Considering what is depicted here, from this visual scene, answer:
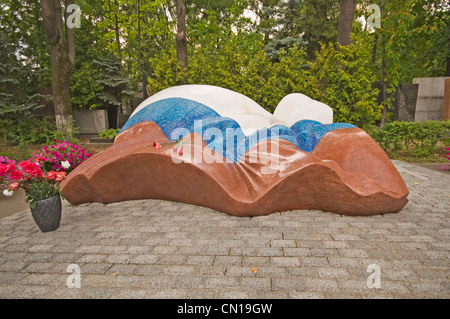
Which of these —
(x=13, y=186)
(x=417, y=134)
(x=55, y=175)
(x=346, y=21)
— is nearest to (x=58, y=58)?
(x=55, y=175)

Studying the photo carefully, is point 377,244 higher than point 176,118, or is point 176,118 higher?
point 176,118

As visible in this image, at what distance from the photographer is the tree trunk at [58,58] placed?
28.7 feet

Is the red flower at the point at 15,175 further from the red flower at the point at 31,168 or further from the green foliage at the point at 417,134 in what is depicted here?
the green foliage at the point at 417,134

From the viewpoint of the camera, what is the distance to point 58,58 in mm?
9078

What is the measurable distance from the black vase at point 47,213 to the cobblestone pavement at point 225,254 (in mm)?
110

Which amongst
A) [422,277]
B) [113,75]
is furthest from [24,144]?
[422,277]

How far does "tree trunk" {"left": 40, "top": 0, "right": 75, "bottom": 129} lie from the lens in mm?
8736

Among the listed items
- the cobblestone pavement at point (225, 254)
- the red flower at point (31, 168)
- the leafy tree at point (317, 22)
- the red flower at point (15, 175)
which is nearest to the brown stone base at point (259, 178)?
the cobblestone pavement at point (225, 254)

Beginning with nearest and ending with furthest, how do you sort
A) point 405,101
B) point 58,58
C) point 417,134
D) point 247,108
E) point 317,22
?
point 247,108
point 417,134
point 58,58
point 405,101
point 317,22

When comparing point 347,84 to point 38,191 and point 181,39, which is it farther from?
point 38,191

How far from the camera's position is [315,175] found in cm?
388

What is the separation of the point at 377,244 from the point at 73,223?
3897 mm

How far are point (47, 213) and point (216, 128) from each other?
9.09ft

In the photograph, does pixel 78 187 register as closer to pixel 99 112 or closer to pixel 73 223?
pixel 73 223
